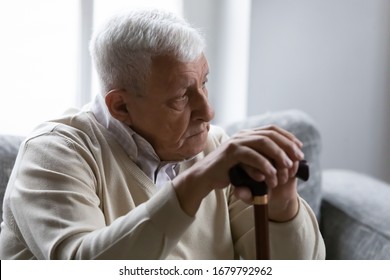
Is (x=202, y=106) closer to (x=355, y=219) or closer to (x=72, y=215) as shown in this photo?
(x=72, y=215)

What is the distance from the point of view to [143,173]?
149 centimetres

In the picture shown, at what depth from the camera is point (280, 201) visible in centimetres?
137

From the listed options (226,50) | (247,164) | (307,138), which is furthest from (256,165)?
(226,50)

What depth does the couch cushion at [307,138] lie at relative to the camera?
7.07 feet

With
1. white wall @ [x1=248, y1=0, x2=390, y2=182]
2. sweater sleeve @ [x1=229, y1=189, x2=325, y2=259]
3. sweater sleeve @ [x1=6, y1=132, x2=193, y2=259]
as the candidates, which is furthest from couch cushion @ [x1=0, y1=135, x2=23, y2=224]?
white wall @ [x1=248, y1=0, x2=390, y2=182]

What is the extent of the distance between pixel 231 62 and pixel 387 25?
630 millimetres

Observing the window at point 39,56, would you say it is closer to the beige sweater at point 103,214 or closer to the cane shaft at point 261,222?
the beige sweater at point 103,214

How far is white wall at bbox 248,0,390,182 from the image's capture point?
2.65m

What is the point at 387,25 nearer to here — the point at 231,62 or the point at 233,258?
the point at 231,62

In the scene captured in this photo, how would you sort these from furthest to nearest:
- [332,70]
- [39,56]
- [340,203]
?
[332,70] < [39,56] < [340,203]

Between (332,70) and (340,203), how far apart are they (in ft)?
2.41

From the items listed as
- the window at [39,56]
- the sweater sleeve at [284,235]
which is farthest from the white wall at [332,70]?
the sweater sleeve at [284,235]

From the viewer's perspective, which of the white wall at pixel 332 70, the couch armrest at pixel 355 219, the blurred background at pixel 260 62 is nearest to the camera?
the couch armrest at pixel 355 219

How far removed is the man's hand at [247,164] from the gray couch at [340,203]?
808 mm
